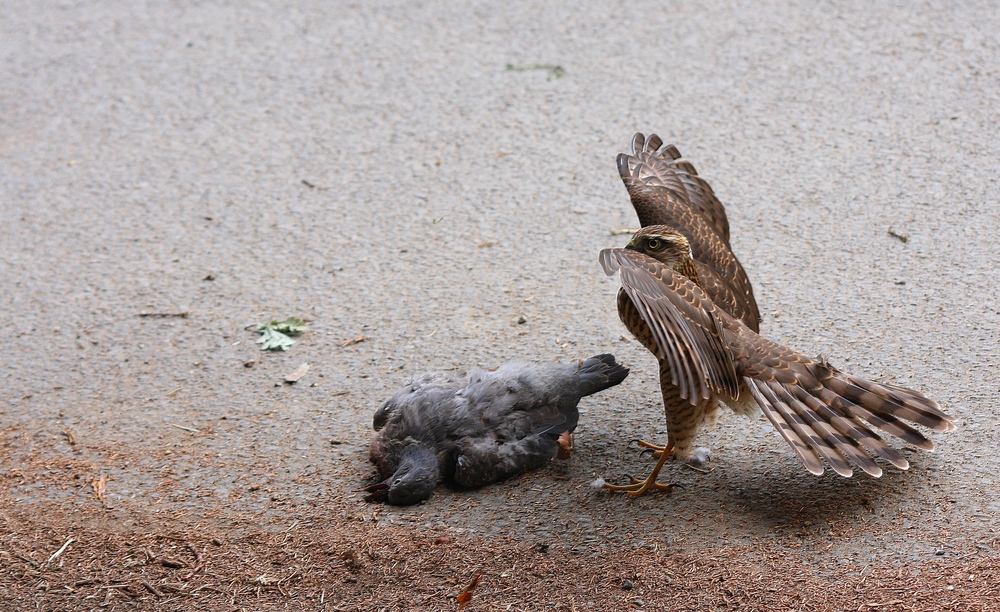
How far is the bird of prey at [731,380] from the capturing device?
354cm

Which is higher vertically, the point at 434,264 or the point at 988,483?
the point at 988,483

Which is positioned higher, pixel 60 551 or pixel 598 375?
pixel 598 375

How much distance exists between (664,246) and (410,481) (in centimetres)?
146

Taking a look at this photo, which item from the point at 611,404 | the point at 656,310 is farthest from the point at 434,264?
the point at 656,310

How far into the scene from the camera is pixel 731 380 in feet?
12.2

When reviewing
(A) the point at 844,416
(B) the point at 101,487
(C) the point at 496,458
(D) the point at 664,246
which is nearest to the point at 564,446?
(C) the point at 496,458

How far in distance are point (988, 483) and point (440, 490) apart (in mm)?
2257

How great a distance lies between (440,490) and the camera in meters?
4.15

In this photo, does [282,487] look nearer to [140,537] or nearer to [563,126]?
[140,537]

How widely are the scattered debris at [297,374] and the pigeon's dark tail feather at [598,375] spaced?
62.4 inches

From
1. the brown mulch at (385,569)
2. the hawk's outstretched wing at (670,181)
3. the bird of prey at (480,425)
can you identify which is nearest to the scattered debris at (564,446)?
the bird of prey at (480,425)

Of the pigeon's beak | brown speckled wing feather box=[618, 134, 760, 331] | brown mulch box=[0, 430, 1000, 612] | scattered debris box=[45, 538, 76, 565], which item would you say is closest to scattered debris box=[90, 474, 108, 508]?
brown mulch box=[0, 430, 1000, 612]

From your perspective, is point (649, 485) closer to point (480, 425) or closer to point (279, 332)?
point (480, 425)

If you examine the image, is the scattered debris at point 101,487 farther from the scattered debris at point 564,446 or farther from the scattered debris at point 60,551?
the scattered debris at point 564,446
